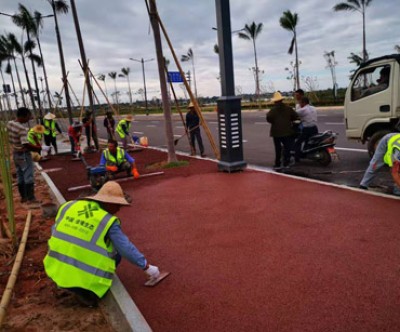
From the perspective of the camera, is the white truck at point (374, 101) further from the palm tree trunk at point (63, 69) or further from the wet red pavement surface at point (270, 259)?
the palm tree trunk at point (63, 69)

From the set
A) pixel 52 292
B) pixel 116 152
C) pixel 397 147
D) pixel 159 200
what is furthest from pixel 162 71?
pixel 52 292

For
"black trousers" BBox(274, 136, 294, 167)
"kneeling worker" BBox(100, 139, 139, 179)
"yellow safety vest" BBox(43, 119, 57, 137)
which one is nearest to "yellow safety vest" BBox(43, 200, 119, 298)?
"kneeling worker" BBox(100, 139, 139, 179)

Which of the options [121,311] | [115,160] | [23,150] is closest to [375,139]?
[115,160]

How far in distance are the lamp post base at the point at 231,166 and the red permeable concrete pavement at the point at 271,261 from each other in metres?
1.97

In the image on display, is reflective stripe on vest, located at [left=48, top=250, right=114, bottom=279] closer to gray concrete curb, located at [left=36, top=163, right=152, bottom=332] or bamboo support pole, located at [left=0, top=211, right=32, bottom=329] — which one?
gray concrete curb, located at [left=36, top=163, right=152, bottom=332]

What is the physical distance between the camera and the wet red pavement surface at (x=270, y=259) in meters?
2.91

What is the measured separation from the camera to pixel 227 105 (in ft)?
26.9

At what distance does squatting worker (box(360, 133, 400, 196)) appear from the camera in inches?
205

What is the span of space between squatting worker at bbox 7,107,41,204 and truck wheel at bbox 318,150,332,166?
6.07 meters

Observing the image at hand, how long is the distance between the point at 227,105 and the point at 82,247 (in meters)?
5.68

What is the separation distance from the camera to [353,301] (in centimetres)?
300

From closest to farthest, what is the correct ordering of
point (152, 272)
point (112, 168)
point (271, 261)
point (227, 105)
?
point (152, 272)
point (271, 261)
point (227, 105)
point (112, 168)

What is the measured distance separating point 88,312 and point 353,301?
2.26 m

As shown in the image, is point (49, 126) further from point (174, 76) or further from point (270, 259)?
point (270, 259)
